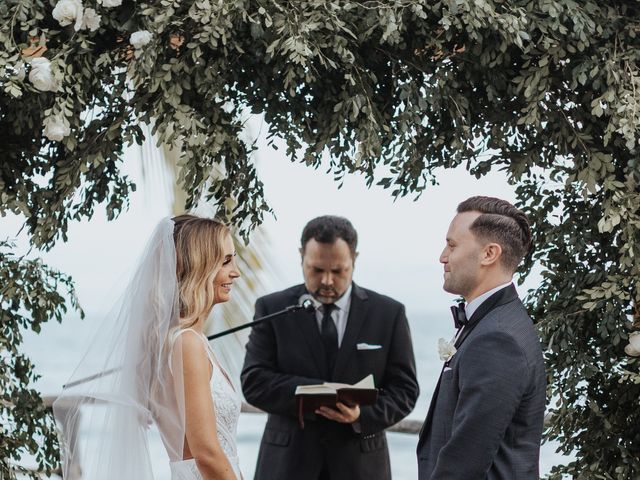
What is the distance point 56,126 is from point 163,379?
32.9 inches

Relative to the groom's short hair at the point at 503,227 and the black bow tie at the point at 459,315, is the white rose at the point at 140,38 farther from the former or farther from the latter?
the black bow tie at the point at 459,315

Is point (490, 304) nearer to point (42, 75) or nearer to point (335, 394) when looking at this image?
point (335, 394)

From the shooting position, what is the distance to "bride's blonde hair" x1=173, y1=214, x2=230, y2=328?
282 centimetres

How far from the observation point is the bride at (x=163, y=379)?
2.70 m

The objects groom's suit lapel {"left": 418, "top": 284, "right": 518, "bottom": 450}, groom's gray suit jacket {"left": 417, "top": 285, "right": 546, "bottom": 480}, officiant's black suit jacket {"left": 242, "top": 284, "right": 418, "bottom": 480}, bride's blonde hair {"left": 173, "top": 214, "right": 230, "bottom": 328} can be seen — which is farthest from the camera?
officiant's black suit jacket {"left": 242, "top": 284, "right": 418, "bottom": 480}

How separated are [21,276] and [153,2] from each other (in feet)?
3.69

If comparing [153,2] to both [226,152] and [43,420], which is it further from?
[43,420]

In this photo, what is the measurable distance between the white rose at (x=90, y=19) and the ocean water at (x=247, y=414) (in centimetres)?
606

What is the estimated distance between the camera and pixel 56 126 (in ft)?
9.61

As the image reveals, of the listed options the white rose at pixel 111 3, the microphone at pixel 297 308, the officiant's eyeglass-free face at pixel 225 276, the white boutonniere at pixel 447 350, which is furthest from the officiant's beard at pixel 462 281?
the white rose at pixel 111 3

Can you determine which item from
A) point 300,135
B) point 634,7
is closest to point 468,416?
point 300,135

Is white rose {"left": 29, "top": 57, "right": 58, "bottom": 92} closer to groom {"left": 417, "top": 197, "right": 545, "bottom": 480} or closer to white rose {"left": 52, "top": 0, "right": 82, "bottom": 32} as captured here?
white rose {"left": 52, "top": 0, "right": 82, "bottom": 32}

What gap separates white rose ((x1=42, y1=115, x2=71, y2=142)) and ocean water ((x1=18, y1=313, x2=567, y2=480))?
5934mm

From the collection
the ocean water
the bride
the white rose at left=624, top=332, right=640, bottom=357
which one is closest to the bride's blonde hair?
the bride
